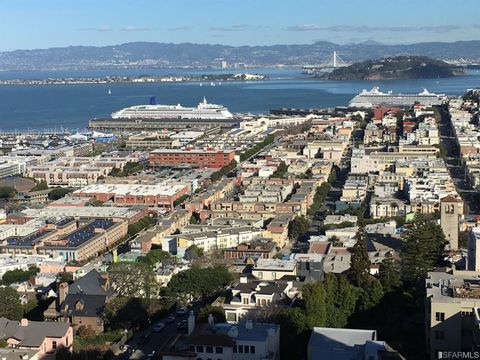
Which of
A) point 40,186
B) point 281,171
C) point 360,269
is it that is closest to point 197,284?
point 360,269

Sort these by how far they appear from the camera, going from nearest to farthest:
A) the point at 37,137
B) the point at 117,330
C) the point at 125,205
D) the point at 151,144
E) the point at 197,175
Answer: the point at 117,330
the point at 125,205
the point at 197,175
the point at 151,144
the point at 37,137

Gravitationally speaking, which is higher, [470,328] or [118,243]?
[470,328]

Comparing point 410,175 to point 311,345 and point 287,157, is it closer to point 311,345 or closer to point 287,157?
point 287,157

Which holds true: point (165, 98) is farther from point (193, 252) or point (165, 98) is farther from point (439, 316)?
point (439, 316)

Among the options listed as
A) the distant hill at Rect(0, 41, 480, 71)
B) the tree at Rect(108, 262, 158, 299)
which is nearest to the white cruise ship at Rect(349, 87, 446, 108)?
the tree at Rect(108, 262, 158, 299)

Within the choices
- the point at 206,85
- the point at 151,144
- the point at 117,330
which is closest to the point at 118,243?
the point at 117,330

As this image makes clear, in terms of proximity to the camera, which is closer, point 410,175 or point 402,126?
point 410,175

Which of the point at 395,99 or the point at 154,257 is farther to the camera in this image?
the point at 395,99

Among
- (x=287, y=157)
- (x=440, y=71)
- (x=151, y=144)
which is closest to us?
(x=287, y=157)
